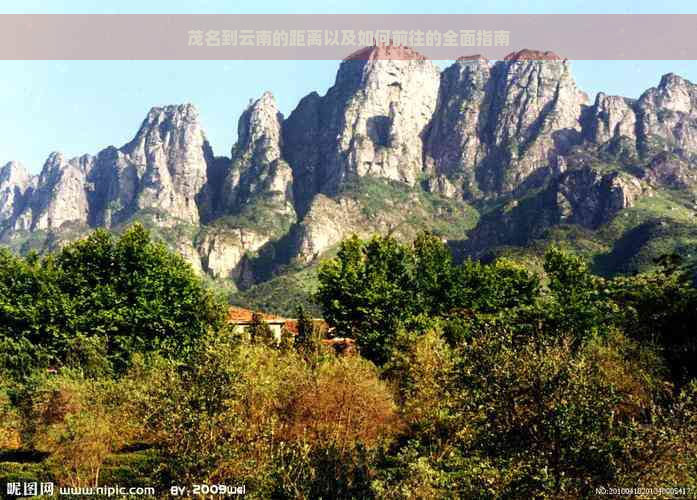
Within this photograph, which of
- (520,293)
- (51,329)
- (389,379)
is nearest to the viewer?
(389,379)

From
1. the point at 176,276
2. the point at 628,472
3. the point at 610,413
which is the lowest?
the point at 628,472

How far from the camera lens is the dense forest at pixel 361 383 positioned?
46.0ft

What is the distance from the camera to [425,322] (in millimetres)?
51094

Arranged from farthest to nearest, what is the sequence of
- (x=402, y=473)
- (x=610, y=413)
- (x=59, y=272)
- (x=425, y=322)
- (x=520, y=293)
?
(x=520, y=293)
(x=425, y=322)
(x=59, y=272)
(x=402, y=473)
(x=610, y=413)

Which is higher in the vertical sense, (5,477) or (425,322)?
(425,322)

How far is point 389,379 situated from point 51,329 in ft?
92.8

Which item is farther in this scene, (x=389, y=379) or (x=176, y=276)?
(x=176, y=276)

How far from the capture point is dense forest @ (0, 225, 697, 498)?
14.0 m

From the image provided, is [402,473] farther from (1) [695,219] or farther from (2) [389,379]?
(1) [695,219]

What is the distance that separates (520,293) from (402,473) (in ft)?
155

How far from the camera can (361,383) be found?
26.2 metres

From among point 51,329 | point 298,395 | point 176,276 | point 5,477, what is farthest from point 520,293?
point 5,477

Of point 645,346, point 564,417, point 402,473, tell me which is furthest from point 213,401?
point 645,346

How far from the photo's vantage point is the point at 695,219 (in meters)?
175
